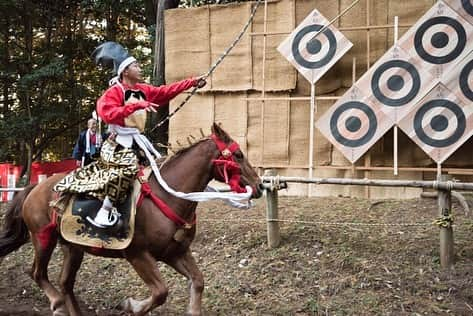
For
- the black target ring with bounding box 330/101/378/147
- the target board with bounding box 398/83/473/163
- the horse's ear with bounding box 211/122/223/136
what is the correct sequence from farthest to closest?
the black target ring with bounding box 330/101/378/147, the target board with bounding box 398/83/473/163, the horse's ear with bounding box 211/122/223/136

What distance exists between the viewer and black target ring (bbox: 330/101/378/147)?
27.6 ft

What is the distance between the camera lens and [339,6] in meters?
Answer: 9.20

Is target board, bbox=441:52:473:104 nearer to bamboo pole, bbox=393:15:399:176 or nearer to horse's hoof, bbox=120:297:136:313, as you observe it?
bamboo pole, bbox=393:15:399:176

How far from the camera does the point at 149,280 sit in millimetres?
4875

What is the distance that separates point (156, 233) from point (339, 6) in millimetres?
5838

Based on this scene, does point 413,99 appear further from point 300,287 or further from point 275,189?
point 300,287

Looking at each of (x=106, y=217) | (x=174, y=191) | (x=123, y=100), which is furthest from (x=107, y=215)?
(x=123, y=100)

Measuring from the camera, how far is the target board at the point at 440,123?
26.0ft

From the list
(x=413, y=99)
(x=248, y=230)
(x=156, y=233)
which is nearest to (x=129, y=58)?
(x=156, y=233)

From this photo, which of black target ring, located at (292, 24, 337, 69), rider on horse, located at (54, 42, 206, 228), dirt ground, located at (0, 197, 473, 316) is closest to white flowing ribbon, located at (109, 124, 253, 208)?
rider on horse, located at (54, 42, 206, 228)

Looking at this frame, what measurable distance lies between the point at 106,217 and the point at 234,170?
1.21 meters

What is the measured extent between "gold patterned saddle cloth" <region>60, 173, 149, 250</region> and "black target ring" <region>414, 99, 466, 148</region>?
472cm

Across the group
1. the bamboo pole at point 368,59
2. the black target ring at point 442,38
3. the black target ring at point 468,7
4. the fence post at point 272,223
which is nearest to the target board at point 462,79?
the black target ring at point 442,38

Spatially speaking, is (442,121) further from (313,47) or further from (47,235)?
(47,235)
